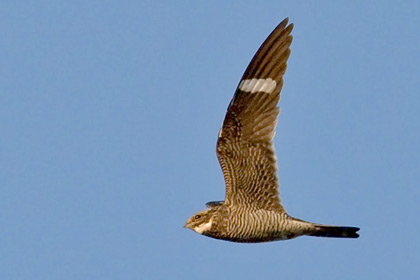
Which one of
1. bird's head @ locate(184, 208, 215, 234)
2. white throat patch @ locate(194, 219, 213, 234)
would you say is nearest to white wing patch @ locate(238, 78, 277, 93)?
bird's head @ locate(184, 208, 215, 234)

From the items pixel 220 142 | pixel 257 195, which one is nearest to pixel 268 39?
pixel 220 142

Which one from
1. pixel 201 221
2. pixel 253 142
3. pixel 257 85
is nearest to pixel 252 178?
pixel 253 142

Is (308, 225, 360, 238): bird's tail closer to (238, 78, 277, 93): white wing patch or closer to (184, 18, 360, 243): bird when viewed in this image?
(184, 18, 360, 243): bird

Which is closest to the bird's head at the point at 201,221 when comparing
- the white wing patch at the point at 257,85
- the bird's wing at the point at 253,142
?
the bird's wing at the point at 253,142

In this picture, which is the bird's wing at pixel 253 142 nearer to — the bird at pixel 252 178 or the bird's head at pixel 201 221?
the bird at pixel 252 178

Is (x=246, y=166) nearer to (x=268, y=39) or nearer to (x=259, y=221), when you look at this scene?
(x=259, y=221)

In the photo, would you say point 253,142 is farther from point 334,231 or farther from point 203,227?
point 334,231

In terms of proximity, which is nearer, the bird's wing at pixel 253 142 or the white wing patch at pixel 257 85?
the bird's wing at pixel 253 142
